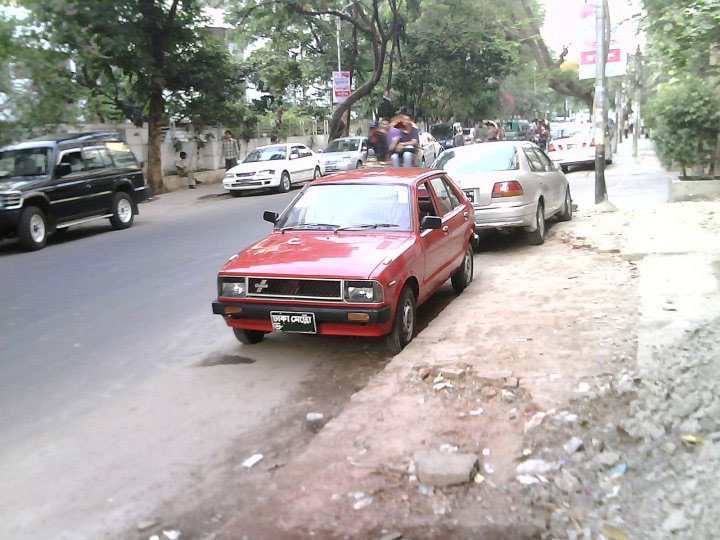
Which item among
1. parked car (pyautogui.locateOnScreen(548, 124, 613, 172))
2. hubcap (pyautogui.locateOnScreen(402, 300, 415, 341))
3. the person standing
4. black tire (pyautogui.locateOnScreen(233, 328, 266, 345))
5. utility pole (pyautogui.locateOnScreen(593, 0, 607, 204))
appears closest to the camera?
hubcap (pyautogui.locateOnScreen(402, 300, 415, 341))

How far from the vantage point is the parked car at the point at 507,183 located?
33.7 ft

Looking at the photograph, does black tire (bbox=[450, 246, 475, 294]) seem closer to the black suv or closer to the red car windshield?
the red car windshield

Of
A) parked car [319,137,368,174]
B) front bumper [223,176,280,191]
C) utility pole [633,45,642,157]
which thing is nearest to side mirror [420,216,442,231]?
front bumper [223,176,280,191]

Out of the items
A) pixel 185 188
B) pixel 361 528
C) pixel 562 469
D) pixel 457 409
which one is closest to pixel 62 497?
pixel 361 528

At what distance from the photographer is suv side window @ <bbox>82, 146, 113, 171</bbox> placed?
14320 mm

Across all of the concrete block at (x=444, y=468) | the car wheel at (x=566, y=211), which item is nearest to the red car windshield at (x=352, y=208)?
the concrete block at (x=444, y=468)

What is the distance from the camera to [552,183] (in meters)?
11.7

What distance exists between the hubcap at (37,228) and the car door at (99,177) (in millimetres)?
1396

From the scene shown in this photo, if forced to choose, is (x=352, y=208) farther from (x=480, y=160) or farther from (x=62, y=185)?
(x=62, y=185)

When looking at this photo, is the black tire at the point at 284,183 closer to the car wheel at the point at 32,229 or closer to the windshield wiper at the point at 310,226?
the car wheel at the point at 32,229

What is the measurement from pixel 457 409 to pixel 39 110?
16.3 metres

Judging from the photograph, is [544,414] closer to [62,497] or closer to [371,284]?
[371,284]

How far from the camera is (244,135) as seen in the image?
2944 cm

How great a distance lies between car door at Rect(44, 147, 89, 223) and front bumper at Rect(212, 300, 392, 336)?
8.57 m
